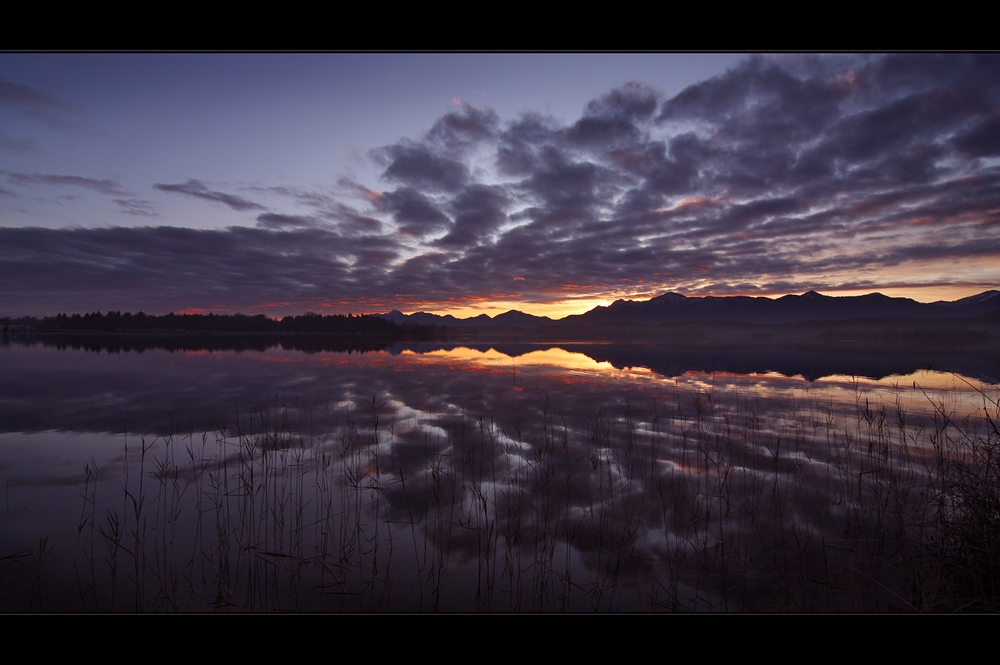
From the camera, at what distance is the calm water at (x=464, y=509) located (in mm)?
4262

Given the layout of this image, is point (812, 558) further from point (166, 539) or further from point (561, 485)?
point (166, 539)

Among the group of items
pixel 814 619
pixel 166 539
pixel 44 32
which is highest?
pixel 44 32

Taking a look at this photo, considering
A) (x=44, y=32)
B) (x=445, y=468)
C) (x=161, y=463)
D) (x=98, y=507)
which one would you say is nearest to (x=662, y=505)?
(x=445, y=468)

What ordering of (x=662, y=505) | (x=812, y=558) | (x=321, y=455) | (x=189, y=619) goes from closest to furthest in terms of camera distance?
(x=189, y=619) < (x=812, y=558) < (x=662, y=505) < (x=321, y=455)

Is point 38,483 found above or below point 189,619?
below

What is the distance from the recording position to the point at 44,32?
8.08ft

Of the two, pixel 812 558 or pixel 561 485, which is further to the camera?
pixel 561 485

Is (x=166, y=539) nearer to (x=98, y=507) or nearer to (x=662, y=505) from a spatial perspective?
(x=98, y=507)

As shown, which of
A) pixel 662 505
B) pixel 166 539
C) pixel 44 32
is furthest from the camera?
pixel 662 505

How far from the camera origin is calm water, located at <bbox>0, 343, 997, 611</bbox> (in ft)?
14.0

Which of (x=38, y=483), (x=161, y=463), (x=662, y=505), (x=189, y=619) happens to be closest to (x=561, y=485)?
(x=662, y=505)

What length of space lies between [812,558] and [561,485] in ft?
11.5

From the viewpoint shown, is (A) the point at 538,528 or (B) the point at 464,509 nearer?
(A) the point at 538,528

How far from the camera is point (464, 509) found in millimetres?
5965
